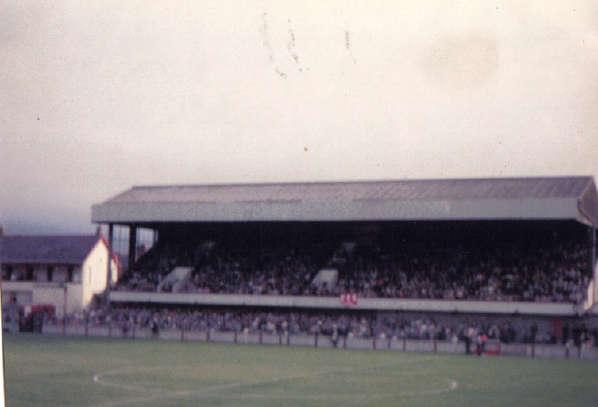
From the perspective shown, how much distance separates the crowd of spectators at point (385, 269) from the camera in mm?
39031

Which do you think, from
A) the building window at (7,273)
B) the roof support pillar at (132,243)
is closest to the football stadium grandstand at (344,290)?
the roof support pillar at (132,243)

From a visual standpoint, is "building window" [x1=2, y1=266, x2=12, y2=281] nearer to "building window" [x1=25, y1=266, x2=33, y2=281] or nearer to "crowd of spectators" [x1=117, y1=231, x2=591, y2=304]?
"building window" [x1=25, y1=266, x2=33, y2=281]

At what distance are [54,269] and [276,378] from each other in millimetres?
35847

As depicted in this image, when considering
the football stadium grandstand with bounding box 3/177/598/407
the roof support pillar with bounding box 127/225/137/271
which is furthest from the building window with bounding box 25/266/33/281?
the roof support pillar with bounding box 127/225/137/271

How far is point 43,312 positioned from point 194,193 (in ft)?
33.7

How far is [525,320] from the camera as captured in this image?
125ft

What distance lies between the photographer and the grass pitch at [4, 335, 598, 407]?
755 inches

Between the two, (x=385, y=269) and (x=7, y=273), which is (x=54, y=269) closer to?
(x=7, y=273)

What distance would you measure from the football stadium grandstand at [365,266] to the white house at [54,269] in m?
6.97

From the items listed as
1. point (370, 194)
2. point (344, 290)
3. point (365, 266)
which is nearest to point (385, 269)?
point (365, 266)

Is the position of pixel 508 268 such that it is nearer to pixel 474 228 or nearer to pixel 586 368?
pixel 474 228

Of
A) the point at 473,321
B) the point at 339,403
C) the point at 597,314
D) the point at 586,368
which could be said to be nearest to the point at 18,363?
the point at 339,403

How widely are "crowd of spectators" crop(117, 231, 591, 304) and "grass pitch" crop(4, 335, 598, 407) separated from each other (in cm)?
661

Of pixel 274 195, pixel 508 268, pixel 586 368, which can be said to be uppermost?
pixel 274 195
